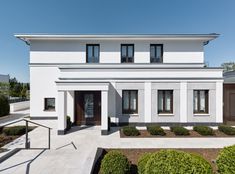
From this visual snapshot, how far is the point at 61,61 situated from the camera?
1639 centimetres

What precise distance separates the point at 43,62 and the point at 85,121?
739 cm

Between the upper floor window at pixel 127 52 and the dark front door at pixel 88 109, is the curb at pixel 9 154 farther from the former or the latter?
the upper floor window at pixel 127 52

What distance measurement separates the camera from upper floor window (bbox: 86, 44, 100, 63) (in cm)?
1650

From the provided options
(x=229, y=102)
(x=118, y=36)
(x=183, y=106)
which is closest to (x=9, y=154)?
(x=183, y=106)

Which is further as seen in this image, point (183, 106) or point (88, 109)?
point (88, 109)

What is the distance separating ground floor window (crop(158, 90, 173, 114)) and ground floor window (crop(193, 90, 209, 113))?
202cm

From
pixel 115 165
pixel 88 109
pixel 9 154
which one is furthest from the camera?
pixel 88 109

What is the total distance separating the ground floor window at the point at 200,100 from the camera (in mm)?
14026

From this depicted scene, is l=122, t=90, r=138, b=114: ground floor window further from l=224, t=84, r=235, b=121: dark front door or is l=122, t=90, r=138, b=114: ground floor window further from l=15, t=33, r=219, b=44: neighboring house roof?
l=224, t=84, r=235, b=121: dark front door

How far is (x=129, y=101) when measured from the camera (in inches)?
554

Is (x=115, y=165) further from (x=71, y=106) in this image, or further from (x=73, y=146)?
(x=71, y=106)

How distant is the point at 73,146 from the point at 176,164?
6.30 m

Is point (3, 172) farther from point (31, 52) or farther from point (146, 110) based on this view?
point (31, 52)

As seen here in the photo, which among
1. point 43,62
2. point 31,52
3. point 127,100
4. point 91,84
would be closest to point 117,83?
point 127,100
